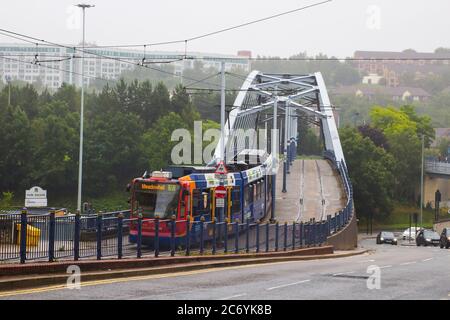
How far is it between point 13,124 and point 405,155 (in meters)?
51.9

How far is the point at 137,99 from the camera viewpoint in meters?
120

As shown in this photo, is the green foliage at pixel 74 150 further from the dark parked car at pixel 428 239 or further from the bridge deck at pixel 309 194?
the dark parked car at pixel 428 239

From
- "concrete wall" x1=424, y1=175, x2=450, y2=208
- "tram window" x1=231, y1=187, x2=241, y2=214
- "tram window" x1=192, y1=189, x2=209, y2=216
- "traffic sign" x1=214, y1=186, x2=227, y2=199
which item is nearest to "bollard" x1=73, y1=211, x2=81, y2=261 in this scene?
"tram window" x1=192, y1=189, x2=209, y2=216

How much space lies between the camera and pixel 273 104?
86.9 m

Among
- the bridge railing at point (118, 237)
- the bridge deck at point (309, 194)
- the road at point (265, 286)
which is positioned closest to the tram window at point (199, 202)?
the bridge railing at point (118, 237)

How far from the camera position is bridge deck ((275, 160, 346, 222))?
5788 cm

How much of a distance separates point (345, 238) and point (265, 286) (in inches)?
1264

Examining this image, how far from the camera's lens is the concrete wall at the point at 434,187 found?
4784 inches

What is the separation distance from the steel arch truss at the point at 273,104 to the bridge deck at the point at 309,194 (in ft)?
9.77

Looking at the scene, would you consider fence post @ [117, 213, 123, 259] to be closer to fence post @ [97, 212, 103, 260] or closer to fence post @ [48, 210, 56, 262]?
fence post @ [97, 212, 103, 260]

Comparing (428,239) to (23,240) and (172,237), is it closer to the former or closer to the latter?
(172,237)

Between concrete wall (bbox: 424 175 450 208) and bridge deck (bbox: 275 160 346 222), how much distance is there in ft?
88.9
